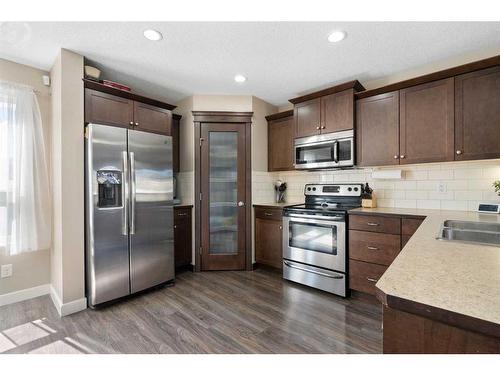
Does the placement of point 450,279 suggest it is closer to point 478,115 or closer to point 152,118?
point 478,115

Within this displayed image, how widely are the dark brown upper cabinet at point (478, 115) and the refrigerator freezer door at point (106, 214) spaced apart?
10.6ft

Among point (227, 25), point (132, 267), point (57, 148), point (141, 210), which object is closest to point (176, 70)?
point (227, 25)

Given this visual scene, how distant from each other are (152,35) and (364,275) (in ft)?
9.74

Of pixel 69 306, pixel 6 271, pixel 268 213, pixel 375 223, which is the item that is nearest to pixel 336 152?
pixel 375 223

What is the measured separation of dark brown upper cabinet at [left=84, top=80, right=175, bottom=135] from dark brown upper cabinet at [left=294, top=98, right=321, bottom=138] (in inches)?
66.3

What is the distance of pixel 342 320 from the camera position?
2008mm

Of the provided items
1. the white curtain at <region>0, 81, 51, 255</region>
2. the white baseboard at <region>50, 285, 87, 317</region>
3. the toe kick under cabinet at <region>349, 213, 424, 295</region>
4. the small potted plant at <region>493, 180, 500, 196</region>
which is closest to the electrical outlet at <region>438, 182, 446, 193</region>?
the small potted plant at <region>493, 180, 500, 196</region>

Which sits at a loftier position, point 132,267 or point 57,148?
point 57,148

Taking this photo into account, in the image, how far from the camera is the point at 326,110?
9.29 feet

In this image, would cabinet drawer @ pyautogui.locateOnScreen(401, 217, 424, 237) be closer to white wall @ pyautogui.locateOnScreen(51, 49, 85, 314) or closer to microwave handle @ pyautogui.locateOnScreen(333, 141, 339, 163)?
microwave handle @ pyautogui.locateOnScreen(333, 141, 339, 163)

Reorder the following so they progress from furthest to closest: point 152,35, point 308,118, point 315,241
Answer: point 308,118, point 315,241, point 152,35

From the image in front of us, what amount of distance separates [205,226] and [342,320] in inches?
77.4

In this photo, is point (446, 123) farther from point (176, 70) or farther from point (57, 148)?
point (57, 148)

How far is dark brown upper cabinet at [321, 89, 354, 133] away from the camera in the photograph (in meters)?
2.66
